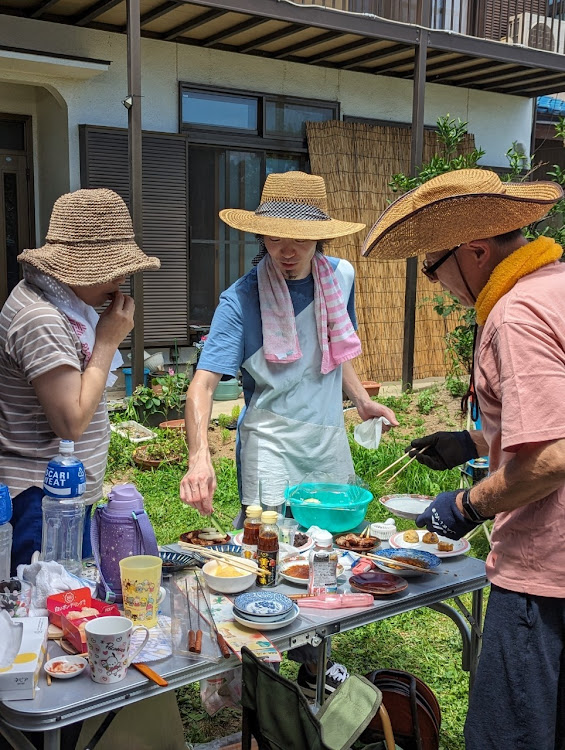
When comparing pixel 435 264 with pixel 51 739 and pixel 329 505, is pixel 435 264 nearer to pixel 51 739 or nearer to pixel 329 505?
pixel 329 505

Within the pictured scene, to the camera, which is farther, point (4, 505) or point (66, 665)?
point (4, 505)

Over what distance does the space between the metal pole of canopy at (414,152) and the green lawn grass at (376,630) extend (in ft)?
6.82

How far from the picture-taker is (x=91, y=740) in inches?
84.0

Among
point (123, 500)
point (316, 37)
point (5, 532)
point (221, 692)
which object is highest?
point (316, 37)

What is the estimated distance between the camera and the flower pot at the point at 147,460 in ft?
20.3

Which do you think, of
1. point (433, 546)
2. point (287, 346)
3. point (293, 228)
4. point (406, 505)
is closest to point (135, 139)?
point (293, 228)

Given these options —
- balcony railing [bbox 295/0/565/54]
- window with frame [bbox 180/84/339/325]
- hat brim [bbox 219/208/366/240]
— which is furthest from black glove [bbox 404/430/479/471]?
balcony railing [bbox 295/0/565/54]

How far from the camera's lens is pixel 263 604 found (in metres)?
2.24

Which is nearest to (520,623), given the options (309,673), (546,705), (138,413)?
(546,705)

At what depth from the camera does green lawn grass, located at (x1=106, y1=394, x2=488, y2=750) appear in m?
3.32

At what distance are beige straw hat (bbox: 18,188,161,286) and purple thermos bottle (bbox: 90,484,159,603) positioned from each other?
27.9 inches

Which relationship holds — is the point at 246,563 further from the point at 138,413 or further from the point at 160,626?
the point at 138,413

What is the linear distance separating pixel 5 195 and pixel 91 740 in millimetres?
7222

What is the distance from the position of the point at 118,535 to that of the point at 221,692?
3.82 ft
